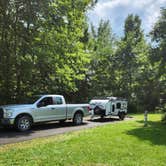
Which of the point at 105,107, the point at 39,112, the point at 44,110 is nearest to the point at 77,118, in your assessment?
the point at 44,110

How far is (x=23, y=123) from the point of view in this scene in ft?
45.5

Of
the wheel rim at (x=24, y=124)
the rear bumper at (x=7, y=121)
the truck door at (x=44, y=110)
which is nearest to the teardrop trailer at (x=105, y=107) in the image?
the truck door at (x=44, y=110)

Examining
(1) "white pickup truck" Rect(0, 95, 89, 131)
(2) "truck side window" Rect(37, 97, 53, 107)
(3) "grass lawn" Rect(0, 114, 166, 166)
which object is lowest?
(3) "grass lawn" Rect(0, 114, 166, 166)

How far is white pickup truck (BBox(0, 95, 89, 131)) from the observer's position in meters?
13.5

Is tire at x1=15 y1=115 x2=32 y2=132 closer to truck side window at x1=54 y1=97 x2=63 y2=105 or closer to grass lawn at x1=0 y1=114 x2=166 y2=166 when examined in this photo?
truck side window at x1=54 y1=97 x2=63 y2=105

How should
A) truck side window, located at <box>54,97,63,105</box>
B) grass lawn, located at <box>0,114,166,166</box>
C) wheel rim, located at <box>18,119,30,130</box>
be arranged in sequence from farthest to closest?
truck side window, located at <box>54,97,63,105</box> < wheel rim, located at <box>18,119,30,130</box> < grass lawn, located at <box>0,114,166,166</box>

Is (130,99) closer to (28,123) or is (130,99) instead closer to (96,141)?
(28,123)

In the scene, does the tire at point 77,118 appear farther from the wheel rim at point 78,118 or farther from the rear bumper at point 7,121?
the rear bumper at point 7,121

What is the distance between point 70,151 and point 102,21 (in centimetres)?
3474

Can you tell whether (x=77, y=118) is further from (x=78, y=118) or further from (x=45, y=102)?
(x=45, y=102)

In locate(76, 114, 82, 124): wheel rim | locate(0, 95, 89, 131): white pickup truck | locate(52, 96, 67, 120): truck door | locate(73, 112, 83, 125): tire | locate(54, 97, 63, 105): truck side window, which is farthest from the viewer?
locate(76, 114, 82, 124): wheel rim

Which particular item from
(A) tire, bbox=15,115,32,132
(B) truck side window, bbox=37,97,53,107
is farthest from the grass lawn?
(B) truck side window, bbox=37,97,53,107

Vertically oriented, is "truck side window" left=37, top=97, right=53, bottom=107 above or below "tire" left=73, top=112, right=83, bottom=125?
above

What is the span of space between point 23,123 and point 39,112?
3.76 ft
